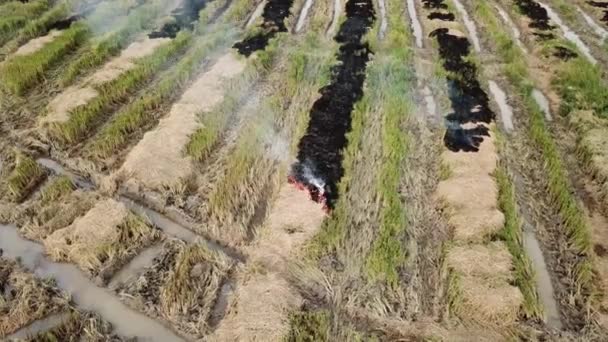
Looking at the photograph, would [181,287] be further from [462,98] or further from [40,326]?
[462,98]

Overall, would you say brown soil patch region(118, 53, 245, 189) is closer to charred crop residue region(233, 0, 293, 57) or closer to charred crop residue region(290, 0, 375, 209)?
charred crop residue region(233, 0, 293, 57)

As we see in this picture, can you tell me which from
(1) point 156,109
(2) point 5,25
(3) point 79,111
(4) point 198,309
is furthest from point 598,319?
(2) point 5,25

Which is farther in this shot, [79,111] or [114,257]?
[79,111]

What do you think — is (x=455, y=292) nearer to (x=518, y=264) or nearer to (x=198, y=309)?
(x=518, y=264)

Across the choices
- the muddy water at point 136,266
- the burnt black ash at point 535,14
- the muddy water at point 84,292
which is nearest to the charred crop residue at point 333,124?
the muddy water at point 136,266

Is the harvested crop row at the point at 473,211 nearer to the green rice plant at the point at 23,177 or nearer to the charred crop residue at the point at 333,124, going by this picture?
the charred crop residue at the point at 333,124
